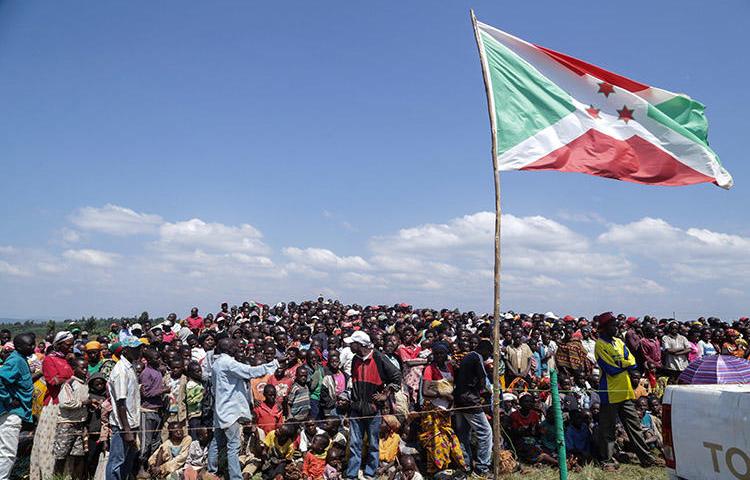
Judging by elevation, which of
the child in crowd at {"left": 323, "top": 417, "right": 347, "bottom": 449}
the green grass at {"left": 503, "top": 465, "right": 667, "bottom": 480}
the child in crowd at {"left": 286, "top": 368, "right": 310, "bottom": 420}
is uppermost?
the child in crowd at {"left": 286, "top": 368, "right": 310, "bottom": 420}

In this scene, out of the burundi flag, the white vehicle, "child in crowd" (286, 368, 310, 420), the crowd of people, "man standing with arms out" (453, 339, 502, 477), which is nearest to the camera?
the white vehicle

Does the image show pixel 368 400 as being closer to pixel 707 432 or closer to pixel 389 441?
pixel 389 441

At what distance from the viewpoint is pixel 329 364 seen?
29.9ft

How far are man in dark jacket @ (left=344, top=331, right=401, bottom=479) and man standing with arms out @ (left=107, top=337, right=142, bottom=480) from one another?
2.96 metres

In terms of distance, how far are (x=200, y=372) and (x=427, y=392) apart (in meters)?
4.13

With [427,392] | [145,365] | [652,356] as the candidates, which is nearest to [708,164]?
[427,392]

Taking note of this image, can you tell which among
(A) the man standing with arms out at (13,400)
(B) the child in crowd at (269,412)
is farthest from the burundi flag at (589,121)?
(A) the man standing with arms out at (13,400)

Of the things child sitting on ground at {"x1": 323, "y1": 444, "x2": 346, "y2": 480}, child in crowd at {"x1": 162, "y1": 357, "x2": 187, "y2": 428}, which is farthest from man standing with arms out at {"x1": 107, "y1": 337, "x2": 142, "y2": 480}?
child sitting on ground at {"x1": 323, "y1": 444, "x2": 346, "y2": 480}

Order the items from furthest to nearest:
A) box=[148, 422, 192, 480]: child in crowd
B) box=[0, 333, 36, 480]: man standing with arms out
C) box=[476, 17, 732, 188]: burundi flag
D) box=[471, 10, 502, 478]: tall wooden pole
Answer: box=[148, 422, 192, 480]: child in crowd, box=[0, 333, 36, 480]: man standing with arms out, box=[476, 17, 732, 188]: burundi flag, box=[471, 10, 502, 478]: tall wooden pole

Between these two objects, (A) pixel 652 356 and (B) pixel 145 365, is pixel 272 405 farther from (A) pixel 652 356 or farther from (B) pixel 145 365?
(A) pixel 652 356

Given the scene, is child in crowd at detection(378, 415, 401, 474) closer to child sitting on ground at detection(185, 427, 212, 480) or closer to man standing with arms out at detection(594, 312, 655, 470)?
child sitting on ground at detection(185, 427, 212, 480)

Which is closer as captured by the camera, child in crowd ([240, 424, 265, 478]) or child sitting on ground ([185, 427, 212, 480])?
child sitting on ground ([185, 427, 212, 480])

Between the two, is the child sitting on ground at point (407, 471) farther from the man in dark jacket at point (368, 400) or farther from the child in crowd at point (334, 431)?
the child in crowd at point (334, 431)

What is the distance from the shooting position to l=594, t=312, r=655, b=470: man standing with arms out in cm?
720
